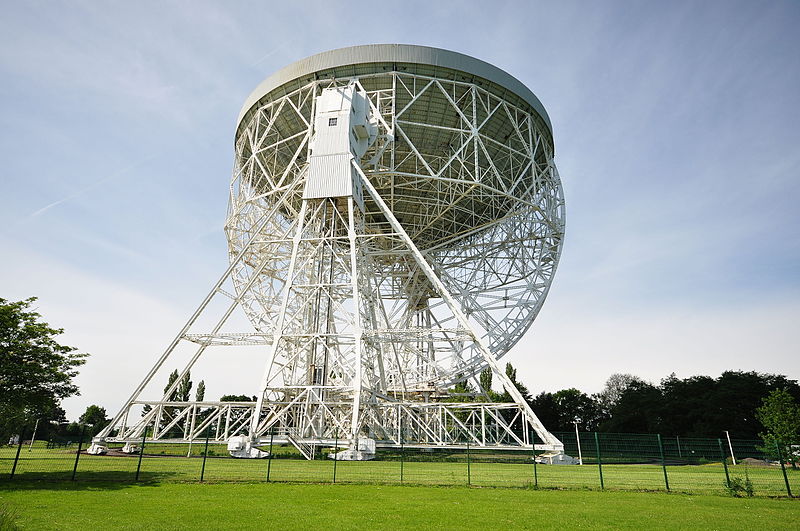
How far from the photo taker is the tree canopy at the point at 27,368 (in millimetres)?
13180

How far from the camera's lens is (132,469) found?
15.3 metres

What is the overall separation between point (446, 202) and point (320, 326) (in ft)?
25.1

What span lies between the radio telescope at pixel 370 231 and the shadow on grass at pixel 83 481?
11.3 ft

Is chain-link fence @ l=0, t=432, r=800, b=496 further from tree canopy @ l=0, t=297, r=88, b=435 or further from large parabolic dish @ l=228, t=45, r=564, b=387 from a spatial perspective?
large parabolic dish @ l=228, t=45, r=564, b=387

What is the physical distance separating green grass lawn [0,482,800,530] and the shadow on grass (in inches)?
3.5

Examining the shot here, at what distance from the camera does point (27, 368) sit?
13.3 m

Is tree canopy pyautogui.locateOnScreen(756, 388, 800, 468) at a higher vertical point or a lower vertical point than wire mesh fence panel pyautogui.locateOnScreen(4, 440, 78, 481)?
higher

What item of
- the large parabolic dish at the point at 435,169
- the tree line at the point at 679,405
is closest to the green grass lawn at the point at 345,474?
the large parabolic dish at the point at 435,169

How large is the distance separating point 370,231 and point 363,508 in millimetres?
18125

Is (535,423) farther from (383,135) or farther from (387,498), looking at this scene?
(383,135)

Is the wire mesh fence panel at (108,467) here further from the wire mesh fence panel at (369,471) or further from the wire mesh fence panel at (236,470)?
the wire mesh fence panel at (369,471)

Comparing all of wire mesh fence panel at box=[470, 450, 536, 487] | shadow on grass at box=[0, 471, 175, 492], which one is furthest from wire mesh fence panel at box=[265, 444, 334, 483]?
wire mesh fence panel at box=[470, 450, 536, 487]

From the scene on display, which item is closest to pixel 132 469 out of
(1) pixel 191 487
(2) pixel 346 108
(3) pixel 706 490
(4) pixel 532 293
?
(1) pixel 191 487

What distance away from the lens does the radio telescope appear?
18234 millimetres
